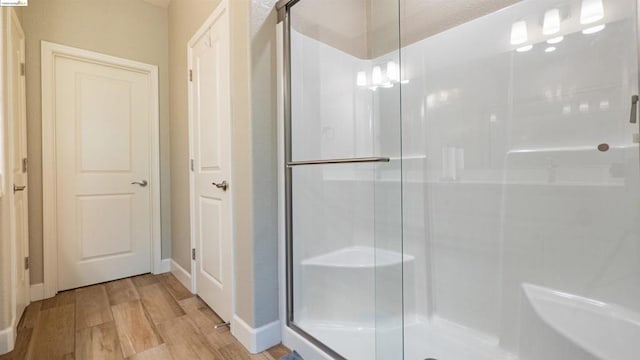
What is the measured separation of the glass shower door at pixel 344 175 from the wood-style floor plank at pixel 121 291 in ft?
4.87

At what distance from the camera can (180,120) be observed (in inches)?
107

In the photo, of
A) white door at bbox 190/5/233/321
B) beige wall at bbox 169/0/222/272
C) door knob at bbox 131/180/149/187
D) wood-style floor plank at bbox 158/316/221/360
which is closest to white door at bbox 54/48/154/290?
door knob at bbox 131/180/149/187

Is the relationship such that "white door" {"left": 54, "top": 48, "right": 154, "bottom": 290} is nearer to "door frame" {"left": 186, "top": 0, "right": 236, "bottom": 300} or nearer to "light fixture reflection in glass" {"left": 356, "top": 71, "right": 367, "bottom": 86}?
"door frame" {"left": 186, "top": 0, "right": 236, "bottom": 300}

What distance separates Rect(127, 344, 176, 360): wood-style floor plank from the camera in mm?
1589

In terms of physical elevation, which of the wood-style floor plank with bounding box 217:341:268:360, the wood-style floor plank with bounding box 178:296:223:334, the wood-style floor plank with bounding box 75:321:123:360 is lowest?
the wood-style floor plank with bounding box 217:341:268:360

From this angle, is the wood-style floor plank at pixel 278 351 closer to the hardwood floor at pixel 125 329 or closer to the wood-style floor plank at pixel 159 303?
the hardwood floor at pixel 125 329

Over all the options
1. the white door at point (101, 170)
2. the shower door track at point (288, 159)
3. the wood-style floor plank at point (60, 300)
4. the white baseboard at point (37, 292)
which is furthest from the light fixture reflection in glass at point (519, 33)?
the white baseboard at point (37, 292)

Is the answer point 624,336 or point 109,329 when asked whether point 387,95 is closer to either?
point 624,336

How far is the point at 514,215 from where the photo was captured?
144 centimetres

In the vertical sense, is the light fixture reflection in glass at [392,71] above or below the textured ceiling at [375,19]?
below

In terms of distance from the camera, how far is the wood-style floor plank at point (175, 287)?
238 centimetres

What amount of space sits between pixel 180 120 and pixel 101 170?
0.82m

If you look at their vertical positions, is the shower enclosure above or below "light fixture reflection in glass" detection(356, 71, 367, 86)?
below

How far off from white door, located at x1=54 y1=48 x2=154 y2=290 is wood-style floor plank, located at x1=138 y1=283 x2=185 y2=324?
0.46m
